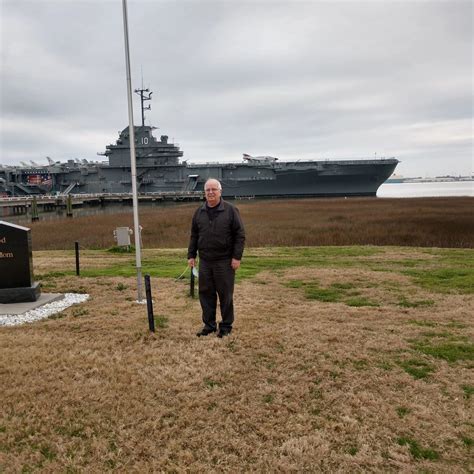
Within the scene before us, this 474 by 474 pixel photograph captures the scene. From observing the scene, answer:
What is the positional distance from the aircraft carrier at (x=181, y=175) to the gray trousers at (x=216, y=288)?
69.0 metres

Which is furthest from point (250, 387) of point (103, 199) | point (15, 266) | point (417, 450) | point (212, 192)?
point (103, 199)

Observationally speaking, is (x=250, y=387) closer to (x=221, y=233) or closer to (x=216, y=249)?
(x=216, y=249)

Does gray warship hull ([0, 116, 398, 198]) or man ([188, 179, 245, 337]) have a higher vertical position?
gray warship hull ([0, 116, 398, 198])

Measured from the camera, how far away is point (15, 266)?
7.53 m

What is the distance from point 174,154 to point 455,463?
251ft

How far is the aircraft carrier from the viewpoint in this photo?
7331cm

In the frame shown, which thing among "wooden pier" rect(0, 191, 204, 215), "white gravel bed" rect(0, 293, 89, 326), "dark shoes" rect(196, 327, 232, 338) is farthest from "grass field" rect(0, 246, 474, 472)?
"wooden pier" rect(0, 191, 204, 215)

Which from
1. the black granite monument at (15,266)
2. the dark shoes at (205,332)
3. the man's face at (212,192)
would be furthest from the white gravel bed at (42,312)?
the man's face at (212,192)

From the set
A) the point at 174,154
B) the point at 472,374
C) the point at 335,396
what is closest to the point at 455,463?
the point at 335,396

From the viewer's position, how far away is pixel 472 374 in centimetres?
428

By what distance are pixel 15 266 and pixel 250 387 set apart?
18.6 ft

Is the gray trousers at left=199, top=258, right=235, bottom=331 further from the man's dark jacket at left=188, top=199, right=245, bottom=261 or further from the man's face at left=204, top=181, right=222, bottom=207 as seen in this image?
the man's face at left=204, top=181, right=222, bottom=207

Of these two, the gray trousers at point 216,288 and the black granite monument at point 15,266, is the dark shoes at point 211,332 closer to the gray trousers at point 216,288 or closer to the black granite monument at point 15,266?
the gray trousers at point 216,288

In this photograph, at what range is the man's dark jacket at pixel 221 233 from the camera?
5.30 metres
